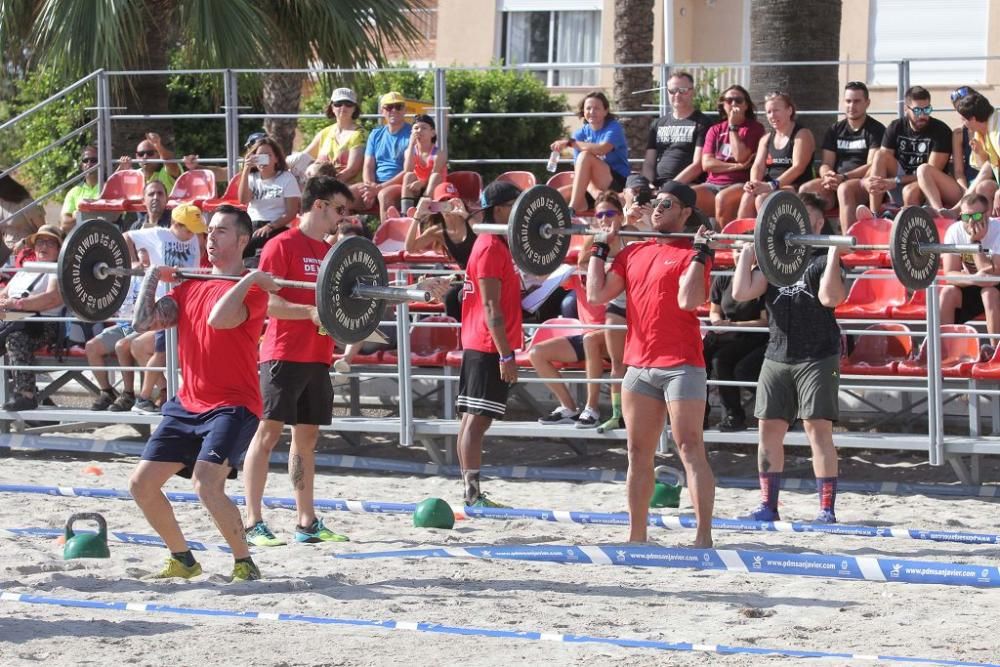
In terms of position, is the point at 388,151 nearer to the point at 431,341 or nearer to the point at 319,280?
the point at 431,341

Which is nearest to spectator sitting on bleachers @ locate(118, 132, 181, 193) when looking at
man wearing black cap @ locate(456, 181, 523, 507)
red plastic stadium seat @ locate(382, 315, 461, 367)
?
red plastic stadium seat @ locate(382, 315, 461, 367)

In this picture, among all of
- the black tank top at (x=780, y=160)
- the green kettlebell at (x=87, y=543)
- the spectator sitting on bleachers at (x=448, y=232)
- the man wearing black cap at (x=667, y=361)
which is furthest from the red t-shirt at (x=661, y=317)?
the black tank top at (x=780, y=160)

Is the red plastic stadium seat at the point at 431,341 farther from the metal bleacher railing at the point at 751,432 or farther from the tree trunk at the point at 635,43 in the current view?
the tree trunk at the point at 635,43

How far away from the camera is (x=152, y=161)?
13.6 meters

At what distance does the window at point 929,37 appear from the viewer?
22375 mm

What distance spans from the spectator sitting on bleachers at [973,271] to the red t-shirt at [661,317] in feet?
9.34

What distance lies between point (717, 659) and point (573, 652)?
536 mm

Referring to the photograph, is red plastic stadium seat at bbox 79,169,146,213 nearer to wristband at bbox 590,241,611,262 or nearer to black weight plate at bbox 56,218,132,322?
black weight plate at bbox 56,218,132,322

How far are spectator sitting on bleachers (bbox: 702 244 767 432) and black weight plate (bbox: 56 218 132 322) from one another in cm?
429

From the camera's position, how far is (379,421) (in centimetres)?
1086

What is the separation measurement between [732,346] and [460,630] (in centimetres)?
479

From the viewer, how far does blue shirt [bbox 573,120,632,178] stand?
12.2m

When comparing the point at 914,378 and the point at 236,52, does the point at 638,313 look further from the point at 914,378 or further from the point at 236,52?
the point at 236,52

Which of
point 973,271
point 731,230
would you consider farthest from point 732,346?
point 973,271
